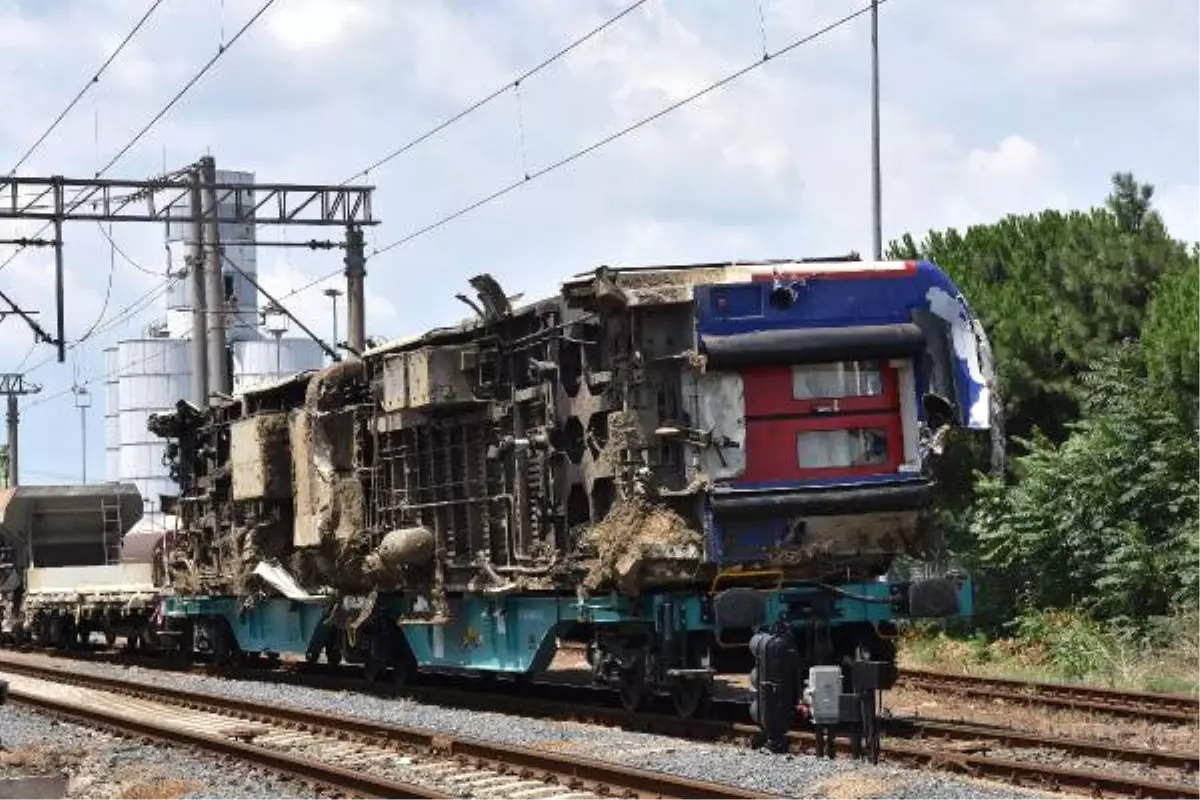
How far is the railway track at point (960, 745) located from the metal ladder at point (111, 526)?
19909mm

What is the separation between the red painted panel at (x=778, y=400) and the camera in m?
15.8

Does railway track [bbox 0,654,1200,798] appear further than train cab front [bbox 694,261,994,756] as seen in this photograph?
No

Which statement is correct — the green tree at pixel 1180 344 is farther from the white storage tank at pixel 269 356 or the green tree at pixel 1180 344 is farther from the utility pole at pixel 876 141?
the white storage tank at pixel 269 356

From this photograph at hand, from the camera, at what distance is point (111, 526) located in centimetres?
3906

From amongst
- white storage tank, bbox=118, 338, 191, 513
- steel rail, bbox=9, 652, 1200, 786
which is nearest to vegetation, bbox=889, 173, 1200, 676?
steel rail, bbox=9, 652, 1200, 786

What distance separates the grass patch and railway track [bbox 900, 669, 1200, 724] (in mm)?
1170

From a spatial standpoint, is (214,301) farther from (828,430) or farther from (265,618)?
(828,430)

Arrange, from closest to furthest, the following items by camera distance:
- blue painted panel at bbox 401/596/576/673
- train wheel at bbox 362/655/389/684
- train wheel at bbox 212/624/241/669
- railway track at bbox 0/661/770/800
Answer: railway track at bbox 0/661/770/800 → blue painted panel at bbox 401/596/576/673 → train wheel at bbox 362/655/389/684 → train wheel at bbox 212/624/241/669

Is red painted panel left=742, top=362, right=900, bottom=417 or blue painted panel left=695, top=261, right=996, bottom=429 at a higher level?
blue painted panel left=695, top=261, right=996, bottom=429

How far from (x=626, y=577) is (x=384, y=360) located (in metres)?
5.64

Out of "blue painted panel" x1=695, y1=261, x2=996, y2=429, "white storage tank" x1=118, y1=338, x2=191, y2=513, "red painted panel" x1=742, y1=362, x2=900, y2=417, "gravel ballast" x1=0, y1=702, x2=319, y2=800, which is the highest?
"white storage tank" x1=118, y1=338, x2=191, y2=513

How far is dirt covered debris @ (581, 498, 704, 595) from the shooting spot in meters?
15.6

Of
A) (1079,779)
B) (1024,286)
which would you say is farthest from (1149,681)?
(1024,286)

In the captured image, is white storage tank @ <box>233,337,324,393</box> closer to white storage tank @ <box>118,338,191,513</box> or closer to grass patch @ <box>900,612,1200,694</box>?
white storage tank @ <box>118,338,191,513</box>
